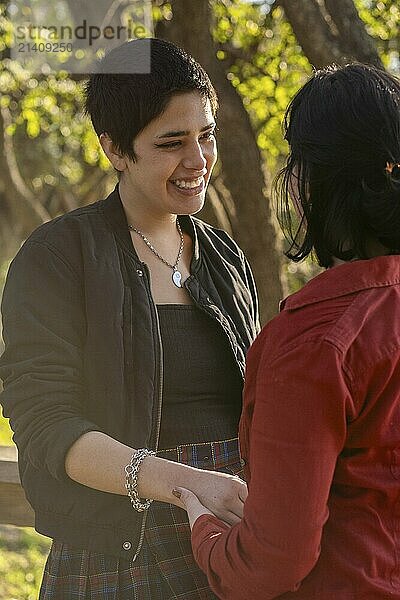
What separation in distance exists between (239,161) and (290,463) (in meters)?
2.94

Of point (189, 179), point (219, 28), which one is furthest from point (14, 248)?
point (189, 179)

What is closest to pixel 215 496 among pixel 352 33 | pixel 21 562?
pixel 352 33

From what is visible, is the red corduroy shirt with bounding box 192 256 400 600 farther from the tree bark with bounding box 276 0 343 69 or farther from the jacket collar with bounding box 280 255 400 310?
the tree bark with bounding box 276 0 343 69

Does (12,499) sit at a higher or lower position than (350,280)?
lower

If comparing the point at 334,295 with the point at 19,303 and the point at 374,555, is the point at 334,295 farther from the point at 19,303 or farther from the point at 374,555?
the point at 19,303

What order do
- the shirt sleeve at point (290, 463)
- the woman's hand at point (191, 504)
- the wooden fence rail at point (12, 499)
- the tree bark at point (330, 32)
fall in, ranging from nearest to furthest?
the shirt sleeve at point (290, 463)
the woman's hand at point (191, 504)
the wooden fence rail at point (12, 499)
the tree bark at point (330, 32)

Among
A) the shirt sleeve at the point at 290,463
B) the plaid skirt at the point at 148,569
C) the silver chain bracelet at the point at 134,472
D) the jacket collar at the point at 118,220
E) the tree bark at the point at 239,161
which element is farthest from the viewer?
the tree bark at the point at 239,161

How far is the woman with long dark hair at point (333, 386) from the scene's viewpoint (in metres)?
1.29

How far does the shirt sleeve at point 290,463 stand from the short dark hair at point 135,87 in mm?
892

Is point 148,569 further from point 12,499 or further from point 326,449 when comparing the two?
point 12,499

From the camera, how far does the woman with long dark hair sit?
129 cm

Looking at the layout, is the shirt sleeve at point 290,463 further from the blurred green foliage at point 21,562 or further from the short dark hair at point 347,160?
the blurred green foliage at point 21,562

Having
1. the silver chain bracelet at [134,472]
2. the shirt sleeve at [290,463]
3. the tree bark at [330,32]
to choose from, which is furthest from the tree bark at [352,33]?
the shirt sleeve at [290,463]

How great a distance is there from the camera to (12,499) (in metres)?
3.29
